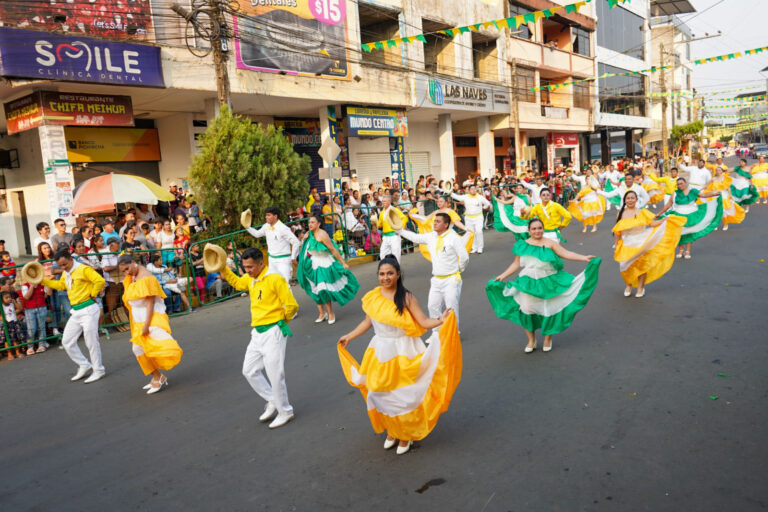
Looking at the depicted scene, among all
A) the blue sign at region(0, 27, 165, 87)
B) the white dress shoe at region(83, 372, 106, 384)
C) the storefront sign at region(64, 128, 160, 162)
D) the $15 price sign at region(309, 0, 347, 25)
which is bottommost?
the white dress shoe at region(83, 372, 106, 384)

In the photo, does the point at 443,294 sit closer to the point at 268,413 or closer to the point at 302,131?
the point at 268,413

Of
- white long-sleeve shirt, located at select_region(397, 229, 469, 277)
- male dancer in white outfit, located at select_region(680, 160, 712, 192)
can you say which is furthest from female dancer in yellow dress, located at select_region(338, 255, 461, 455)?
male dancer in white outfit, located at select_region(680, 160, 712, 192)

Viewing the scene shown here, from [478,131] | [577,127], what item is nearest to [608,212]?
[478,131]

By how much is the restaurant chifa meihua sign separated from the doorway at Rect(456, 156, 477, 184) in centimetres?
1994

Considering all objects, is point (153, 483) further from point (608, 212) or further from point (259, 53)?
point (608, 212)

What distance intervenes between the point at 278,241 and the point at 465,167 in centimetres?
2362

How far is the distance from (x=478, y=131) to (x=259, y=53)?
52.0 feet

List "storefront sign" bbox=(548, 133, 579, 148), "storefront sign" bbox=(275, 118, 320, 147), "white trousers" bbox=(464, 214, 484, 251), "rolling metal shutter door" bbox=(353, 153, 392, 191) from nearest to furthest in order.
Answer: "white trousers" bbox=(464, 214, 484, 251) → "storefront sign" bbox=(275, 118, 320, 147) → "rolling metal shutter door" bbox=(353, 153, 392, 191) → "storefront sign" bbox=(548, 133, 579, 148)

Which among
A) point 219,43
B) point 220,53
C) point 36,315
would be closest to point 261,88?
point 220,53

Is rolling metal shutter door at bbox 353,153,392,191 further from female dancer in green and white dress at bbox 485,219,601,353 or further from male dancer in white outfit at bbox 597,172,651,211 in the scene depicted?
female dancer in green and white dress at bbox 485,219,601,353

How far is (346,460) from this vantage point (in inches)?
173

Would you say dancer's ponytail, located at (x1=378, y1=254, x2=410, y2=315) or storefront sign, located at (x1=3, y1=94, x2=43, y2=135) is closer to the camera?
dancer's ponytail, located at (x1=378, y1=254, x2=410, y2=315)

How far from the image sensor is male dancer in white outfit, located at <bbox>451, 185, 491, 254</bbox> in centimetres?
1532

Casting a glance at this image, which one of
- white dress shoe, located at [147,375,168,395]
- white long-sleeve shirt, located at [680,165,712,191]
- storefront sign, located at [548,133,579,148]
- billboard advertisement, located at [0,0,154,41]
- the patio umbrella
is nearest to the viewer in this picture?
white dress shoe, located at [147,375,168,395]
